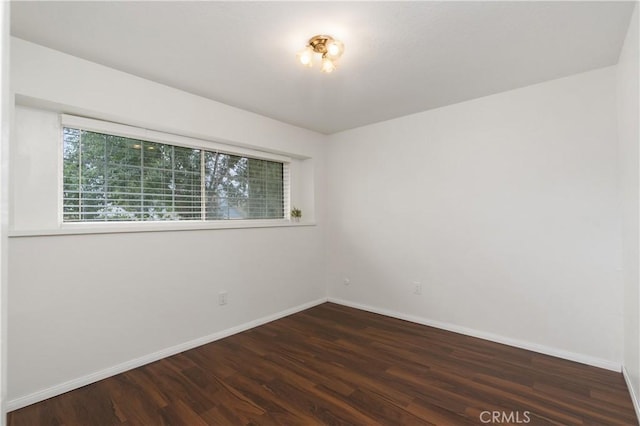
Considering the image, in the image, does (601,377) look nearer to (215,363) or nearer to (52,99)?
(215,363)

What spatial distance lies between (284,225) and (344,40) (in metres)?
2.23

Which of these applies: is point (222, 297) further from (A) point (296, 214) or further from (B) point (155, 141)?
(B) point (155, 141)

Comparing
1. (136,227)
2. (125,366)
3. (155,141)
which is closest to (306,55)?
(155,141)

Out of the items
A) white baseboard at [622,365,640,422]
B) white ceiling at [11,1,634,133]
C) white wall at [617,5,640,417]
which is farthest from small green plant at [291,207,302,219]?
white baseboard at [622,365,640,422]

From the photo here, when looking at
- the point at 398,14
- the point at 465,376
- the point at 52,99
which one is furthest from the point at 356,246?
the point at 52,99

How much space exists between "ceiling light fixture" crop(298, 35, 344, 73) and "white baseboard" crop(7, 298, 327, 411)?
8.50 feet

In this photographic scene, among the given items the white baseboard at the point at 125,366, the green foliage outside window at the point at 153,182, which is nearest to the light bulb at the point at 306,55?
the green foliage outside window at the point at 153,182

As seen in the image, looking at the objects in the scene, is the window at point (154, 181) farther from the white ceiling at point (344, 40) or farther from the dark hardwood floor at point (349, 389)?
the dark hardwood floor at point (349, 389)

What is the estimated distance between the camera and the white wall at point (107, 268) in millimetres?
1976

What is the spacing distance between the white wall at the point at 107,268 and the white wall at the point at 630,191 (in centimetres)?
298

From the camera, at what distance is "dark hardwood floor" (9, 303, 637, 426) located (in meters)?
1.81

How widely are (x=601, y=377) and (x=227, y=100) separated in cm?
385

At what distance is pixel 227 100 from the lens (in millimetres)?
2938

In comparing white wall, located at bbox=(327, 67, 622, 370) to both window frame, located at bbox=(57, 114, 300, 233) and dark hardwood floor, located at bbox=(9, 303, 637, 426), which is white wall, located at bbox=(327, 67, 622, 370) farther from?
window frame, located at bbox=(57, 114, 300, 233)
